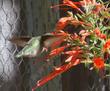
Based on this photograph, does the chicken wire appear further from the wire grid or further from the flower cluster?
the flower cluster

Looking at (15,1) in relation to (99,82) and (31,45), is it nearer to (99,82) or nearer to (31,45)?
(99,82)

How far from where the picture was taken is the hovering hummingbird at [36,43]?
1.13m

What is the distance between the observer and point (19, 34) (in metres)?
1.88

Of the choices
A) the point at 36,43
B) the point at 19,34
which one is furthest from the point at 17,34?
the point at 36,43

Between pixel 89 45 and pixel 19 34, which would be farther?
pixel 19 34

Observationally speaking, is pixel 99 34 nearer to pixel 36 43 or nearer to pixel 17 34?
pixel 36 43

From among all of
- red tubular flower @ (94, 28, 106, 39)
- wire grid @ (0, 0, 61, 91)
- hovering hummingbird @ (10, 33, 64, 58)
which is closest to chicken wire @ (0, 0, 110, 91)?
wire grid @ (0, 0, 61, 91)

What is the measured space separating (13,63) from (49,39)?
72 centimetres

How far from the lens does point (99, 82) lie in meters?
1.71

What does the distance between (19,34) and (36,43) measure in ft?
2.45

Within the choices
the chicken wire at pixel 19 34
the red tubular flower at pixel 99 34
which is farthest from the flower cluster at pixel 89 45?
the chicken wire at pixel 19 34

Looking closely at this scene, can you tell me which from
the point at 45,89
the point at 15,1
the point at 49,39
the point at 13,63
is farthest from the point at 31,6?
the point at 49,39

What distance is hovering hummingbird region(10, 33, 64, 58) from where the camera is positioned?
1.13 metres

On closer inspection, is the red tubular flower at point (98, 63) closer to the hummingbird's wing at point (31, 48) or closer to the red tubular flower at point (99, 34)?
the red tubular flower at point (99, 34)
